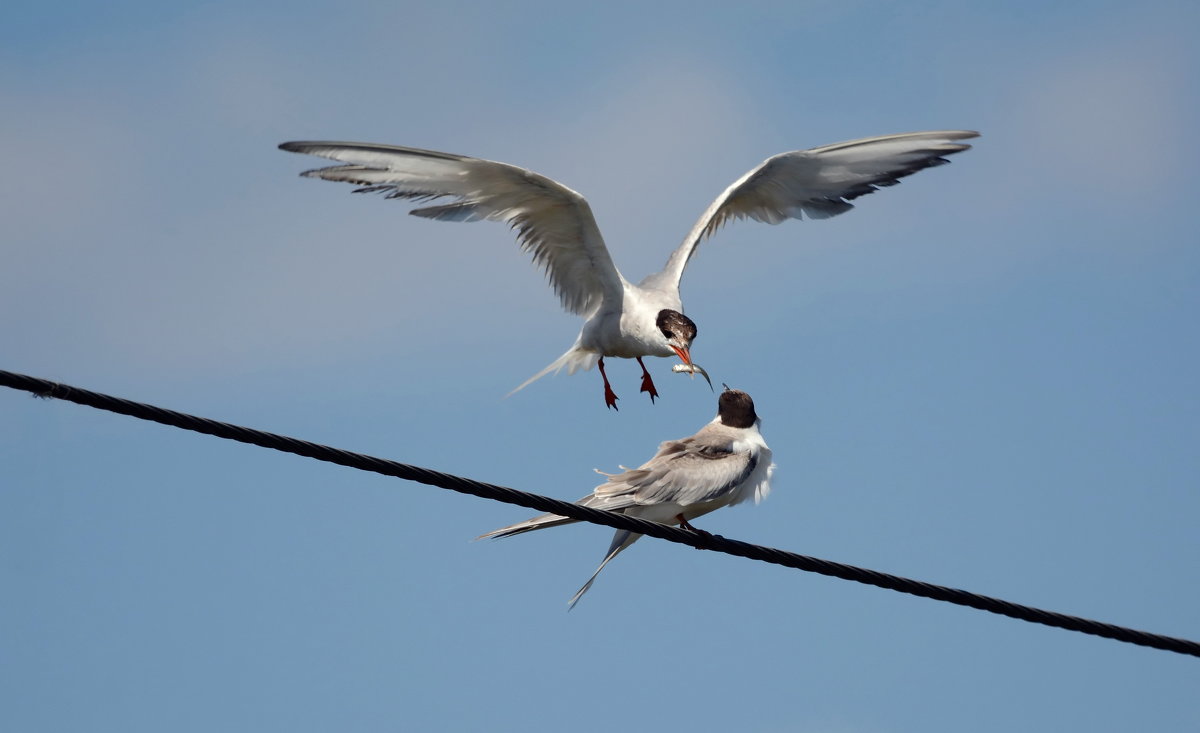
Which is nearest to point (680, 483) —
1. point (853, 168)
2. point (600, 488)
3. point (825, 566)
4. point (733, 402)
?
point (600, 488)

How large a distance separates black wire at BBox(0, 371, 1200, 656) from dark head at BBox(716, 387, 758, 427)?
2.12 metres

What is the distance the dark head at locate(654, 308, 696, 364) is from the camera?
30.2 feet

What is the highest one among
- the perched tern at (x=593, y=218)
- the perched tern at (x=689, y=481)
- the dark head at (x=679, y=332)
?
the perched tern at (x=593, y=218)

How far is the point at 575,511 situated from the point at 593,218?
5070 millimetres

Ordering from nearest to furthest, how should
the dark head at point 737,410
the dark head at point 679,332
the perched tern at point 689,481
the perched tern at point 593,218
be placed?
the perched tern at point 689,481, the dark head at point 737,410, the perched tern at point 593,218, the dark head at point 679,332

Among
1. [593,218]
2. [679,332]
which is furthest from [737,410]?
[593,218]

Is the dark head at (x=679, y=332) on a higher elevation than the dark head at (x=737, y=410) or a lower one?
higher

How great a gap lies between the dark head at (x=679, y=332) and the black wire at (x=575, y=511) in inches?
137

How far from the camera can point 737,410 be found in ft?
26.0

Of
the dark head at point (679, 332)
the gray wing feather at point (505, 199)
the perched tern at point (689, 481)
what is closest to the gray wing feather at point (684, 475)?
the perched tern at point (689, 481)

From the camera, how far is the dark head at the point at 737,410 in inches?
311

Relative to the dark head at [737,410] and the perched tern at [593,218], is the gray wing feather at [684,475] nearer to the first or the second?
the dark head at [737,410]

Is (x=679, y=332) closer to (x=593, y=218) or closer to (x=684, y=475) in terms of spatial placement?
(x=593, y=218)

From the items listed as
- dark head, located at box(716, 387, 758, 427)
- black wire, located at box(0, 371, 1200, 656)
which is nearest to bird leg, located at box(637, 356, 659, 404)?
dark head, located at box(716, 387, 758, 427)
